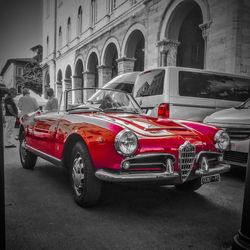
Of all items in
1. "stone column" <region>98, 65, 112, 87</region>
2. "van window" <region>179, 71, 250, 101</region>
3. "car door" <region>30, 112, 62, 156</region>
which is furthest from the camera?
"stone column" <region>98, 65, 112, 87</region>

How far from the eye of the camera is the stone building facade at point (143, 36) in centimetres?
902

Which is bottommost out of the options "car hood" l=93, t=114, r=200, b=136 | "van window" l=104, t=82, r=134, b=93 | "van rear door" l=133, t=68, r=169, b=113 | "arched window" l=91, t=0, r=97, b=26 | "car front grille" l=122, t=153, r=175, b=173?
"car front grille" l=122, t=153, r=175, b=173

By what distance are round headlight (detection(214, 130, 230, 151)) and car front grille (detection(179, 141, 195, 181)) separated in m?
0.55

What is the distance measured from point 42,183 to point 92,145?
166cm

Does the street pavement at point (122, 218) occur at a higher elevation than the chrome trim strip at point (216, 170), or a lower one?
lower

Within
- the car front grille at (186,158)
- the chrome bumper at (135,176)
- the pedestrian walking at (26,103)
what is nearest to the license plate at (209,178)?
the car front grille at (186,158)

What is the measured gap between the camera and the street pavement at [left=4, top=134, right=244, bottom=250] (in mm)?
2412

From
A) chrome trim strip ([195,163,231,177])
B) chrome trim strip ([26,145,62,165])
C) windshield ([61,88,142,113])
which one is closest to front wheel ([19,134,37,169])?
chrome trim strip ([26,145,62,165])

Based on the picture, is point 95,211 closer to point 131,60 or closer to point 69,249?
point 69,249

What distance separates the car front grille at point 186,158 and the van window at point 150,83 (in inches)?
111

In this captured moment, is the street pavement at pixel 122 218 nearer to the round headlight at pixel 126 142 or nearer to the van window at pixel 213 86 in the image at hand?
the round headlight at pixel 126 142

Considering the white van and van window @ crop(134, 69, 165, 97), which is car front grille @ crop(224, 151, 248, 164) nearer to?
the white van

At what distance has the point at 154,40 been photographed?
12.5 metres

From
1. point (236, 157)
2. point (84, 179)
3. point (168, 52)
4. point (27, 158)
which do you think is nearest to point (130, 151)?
point (84, 179)
